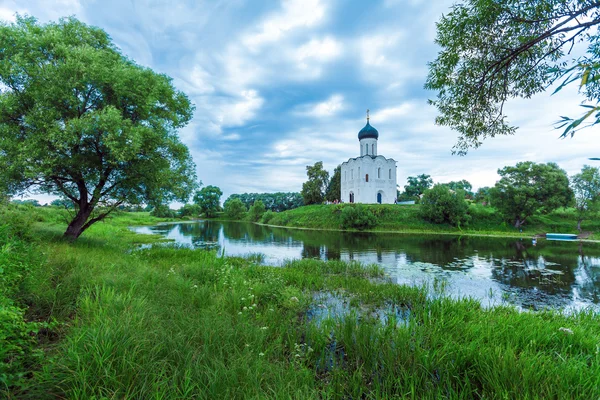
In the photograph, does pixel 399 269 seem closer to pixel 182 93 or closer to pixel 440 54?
pixel 440 54

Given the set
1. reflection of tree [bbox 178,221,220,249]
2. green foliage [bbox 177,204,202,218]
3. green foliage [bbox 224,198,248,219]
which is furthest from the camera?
green foliage [bbox 177,204,202,218]

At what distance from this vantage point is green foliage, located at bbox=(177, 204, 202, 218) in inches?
3514

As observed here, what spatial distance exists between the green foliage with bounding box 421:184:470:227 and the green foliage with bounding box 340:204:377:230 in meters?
9.20

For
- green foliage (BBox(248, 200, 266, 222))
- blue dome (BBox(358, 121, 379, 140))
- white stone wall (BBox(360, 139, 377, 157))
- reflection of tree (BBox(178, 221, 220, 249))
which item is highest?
blue dome (BBox(358, 121, 379, 140))

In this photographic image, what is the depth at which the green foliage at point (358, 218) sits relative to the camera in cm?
4209

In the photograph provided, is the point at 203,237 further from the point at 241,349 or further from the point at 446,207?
the point at 446,207

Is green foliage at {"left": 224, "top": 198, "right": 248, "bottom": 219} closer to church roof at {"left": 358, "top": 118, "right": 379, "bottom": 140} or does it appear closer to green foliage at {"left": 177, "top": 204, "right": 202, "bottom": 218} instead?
green foliage at {"left": 177, "top": 204, "right": 202, "bottom": 218}

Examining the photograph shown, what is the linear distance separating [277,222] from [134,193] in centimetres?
4611

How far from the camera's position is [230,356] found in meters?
3.16

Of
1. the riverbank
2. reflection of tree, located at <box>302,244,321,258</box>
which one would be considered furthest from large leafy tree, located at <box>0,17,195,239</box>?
the riverbank

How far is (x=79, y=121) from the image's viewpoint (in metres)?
9.14

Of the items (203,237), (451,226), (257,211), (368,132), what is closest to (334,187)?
(368,132)

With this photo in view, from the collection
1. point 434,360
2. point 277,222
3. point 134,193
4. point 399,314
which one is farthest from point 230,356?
point 277,222

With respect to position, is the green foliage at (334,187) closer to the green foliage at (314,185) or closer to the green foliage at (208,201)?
the green foliage at (314,185)
